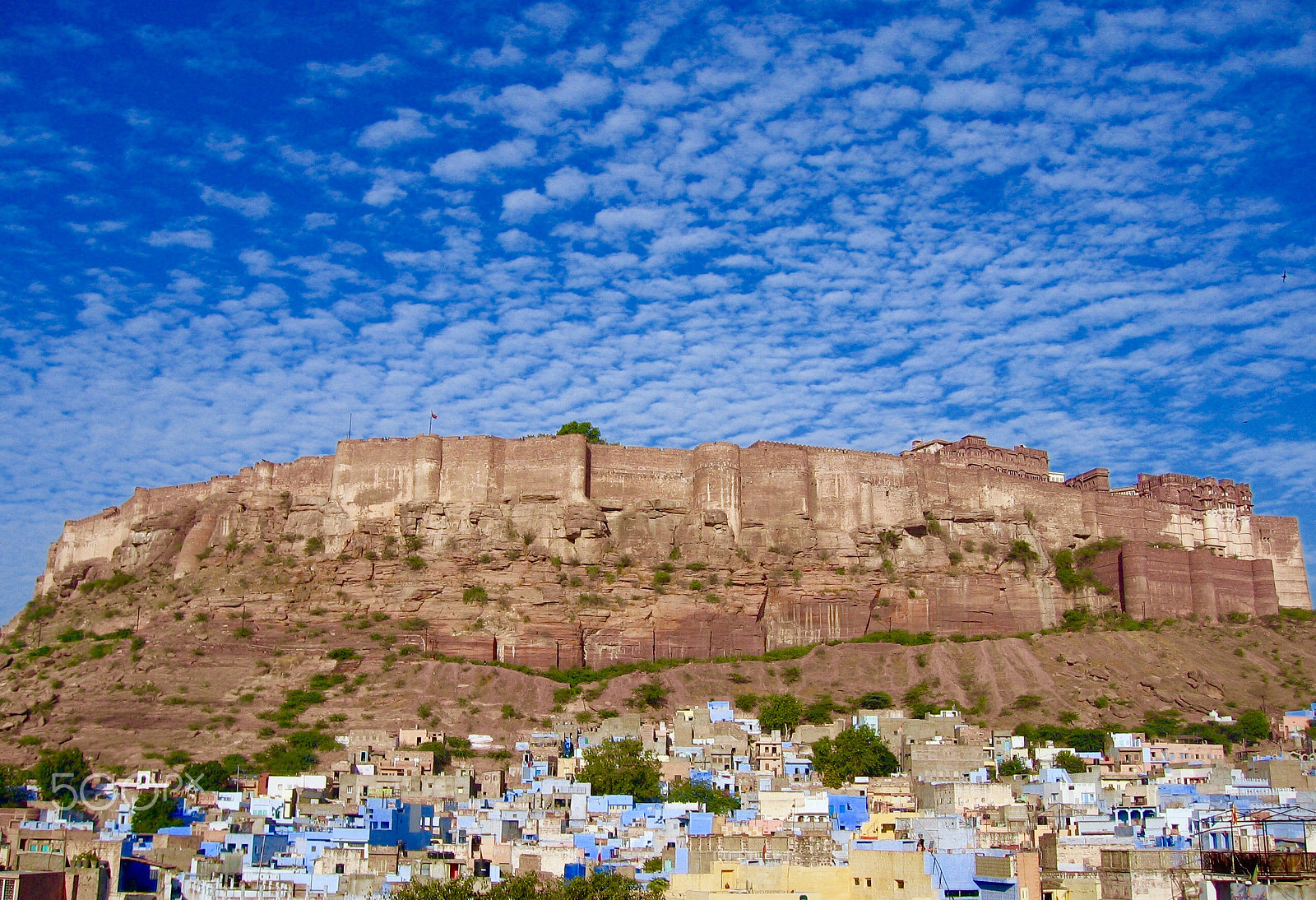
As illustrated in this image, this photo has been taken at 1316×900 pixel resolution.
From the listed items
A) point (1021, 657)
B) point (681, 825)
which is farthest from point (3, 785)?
point (1021, 657)

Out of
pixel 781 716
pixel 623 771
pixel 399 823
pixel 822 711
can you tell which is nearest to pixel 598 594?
pixel 822 711

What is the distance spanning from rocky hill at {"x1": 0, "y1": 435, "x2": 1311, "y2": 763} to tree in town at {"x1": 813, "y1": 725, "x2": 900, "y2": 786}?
29.4 ft

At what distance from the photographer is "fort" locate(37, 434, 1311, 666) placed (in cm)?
5466

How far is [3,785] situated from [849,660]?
27.8 meters

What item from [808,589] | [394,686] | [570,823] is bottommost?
[570,823]

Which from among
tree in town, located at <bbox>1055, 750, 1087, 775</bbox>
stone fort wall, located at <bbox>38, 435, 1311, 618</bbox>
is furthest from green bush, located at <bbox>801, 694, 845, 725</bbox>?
tree in town, located at <bbox>1055, 750, 1087, 775</bbox>

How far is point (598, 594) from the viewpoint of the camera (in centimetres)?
5550

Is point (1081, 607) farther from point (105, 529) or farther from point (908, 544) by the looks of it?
point (105, 529)

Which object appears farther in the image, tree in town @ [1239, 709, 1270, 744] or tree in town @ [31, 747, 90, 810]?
tree in town @ [1239, 709, 1270, 744]

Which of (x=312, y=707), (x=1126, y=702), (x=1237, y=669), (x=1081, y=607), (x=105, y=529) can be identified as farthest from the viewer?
(x=105, y=529)

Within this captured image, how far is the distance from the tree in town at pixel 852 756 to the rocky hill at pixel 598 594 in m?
8.95

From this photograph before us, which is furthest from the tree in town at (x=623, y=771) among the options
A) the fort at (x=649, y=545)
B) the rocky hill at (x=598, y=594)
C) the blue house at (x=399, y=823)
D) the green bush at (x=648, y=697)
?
the fort at (x=649, y=545)

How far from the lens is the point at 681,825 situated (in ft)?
92.9

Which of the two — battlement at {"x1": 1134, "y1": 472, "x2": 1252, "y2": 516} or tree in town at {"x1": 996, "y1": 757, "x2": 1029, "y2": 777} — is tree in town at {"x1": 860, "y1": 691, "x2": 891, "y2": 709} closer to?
tree in town at {"x1": 996, "y1": 757, "x2": 1029, "y2": 777}
